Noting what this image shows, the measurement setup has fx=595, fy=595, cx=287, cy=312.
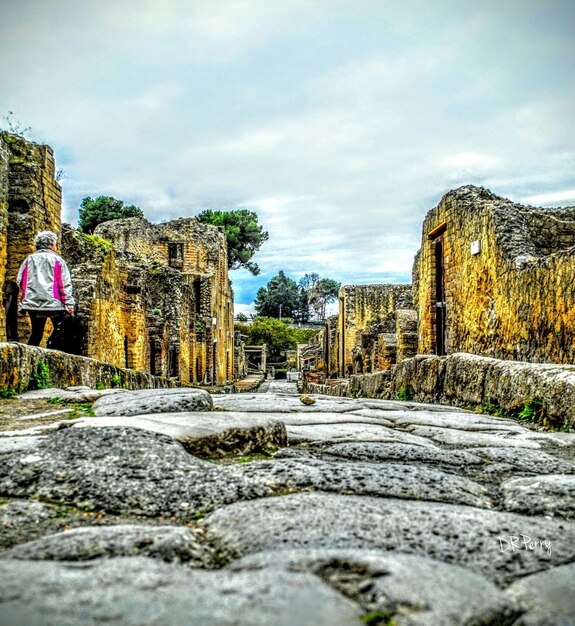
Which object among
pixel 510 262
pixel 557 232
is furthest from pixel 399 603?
pixel 557 232

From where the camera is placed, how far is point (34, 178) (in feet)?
28.4

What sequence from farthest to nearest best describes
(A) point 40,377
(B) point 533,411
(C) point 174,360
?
(C) point 174,360
(A) point 40,377
(B) point 533,411

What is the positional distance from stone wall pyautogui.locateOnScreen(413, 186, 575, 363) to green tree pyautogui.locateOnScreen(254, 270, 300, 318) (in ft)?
186

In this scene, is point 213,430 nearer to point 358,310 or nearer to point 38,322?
point 38,322

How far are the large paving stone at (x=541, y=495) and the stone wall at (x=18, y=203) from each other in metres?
7.96

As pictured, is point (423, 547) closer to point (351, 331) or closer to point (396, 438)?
point (396, 438)

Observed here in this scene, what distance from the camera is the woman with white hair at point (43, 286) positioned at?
623 cm

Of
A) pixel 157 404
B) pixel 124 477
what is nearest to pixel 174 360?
pixel 157 404

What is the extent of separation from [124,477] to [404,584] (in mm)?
934

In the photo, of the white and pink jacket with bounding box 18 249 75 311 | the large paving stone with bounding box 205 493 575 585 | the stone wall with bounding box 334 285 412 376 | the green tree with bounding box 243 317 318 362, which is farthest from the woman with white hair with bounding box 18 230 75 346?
the green tree with bounding box 243 317 318 362

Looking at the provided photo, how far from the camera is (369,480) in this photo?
1.73 m

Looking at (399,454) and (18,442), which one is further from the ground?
(18,442)

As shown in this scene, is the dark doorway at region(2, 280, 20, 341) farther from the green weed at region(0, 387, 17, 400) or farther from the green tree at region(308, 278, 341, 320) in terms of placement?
the green tree at region(308, 278, 341, 320)

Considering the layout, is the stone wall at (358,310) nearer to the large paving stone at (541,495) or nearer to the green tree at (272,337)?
the large paving stone at (541,495)
